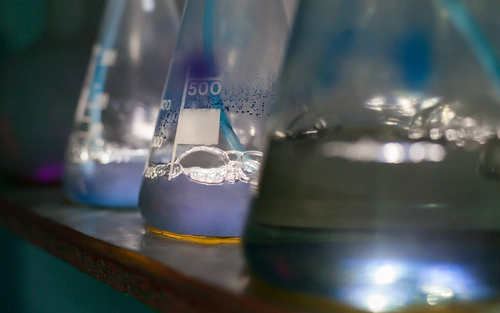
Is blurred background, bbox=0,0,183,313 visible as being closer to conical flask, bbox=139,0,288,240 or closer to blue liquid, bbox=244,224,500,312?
conical flask, bbox=139,0,288,240

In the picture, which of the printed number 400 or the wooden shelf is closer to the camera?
the wooden shelf

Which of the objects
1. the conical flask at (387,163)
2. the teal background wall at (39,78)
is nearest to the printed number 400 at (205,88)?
the conical flask at (387,163)

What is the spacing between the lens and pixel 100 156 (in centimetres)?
64

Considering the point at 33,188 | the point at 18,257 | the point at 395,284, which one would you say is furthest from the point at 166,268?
the point at 33,188

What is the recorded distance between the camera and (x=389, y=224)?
28 centimetres

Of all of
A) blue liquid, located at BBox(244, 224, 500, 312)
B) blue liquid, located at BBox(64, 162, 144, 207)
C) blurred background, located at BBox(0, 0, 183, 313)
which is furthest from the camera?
blurred background, located at BBox(0, 0, 183, 313)

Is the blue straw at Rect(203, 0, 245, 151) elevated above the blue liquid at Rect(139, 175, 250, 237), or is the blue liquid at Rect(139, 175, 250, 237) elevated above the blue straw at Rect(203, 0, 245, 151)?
the blue straw at Rect(203, 0, 245, 151)

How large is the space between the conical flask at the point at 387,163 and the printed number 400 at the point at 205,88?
13cm

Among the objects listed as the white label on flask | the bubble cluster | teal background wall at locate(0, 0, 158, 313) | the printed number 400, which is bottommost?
the bubble cluster

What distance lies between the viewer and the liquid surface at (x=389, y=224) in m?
0.27

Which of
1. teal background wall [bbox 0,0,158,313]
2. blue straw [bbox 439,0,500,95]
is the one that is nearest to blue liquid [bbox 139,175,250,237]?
blue straw [bbox 439,0,500,95]

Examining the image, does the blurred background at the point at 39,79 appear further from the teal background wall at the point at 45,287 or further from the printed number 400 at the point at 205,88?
the printed number 400 at the point at 205,88

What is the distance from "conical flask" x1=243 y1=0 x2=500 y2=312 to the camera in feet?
0.89

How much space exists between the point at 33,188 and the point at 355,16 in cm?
81
